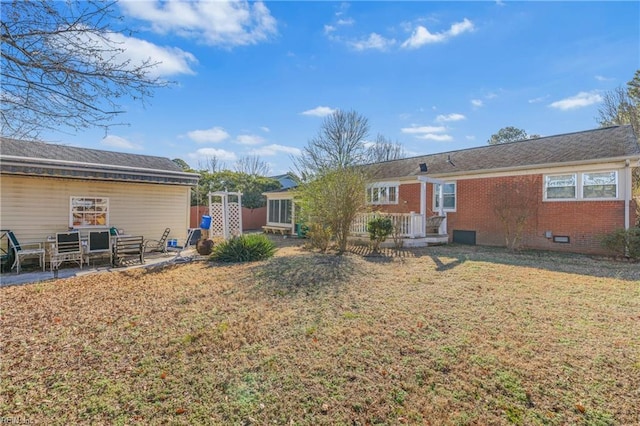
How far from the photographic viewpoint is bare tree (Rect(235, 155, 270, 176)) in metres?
40.2

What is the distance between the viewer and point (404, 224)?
512 inches

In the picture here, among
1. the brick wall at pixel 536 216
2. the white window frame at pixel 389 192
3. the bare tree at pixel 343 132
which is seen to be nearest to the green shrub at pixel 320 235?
the white window frame at pixel 389 192

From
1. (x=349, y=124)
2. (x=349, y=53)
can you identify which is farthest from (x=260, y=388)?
(x=349, y=124)

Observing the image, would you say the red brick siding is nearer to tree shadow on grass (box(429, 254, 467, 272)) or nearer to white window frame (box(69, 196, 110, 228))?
tree shadow on grass (box(429, 254, 467, 272))

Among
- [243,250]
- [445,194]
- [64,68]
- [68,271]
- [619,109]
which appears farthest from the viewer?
[619,109]

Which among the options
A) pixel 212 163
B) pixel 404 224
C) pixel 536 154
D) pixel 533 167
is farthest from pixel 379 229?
pixel 212 163

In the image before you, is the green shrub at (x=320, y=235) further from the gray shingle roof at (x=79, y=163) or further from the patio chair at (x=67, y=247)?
the patio chair at (x=67, y=247)

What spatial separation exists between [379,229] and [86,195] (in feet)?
33.3

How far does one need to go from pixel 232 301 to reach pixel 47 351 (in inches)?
98.5

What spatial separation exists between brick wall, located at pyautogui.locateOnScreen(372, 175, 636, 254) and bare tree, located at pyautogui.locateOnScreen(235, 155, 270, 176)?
1117 inches

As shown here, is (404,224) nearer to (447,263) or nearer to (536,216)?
(447,263)

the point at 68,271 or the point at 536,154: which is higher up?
the point at 536,154

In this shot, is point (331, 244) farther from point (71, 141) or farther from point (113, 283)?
point (71, 141)

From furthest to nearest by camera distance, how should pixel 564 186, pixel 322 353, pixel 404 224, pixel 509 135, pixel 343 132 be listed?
1. pixel 509 135
2. pixel 343 132
3. pixel 404 224
4. pixel 564 186
5. pixel 322 353
